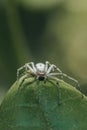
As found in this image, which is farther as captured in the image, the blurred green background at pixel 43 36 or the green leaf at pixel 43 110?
the blurred green background at pixel 43 36

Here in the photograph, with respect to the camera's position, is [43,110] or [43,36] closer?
[43,110]

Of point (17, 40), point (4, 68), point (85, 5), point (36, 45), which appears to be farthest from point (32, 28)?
point (17, 40)

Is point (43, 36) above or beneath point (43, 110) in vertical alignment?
above

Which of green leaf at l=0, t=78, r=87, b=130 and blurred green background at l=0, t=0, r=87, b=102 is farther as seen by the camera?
blurred green background at l=0, t=0, r=87, b=102

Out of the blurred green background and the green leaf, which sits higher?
the blurred green background
